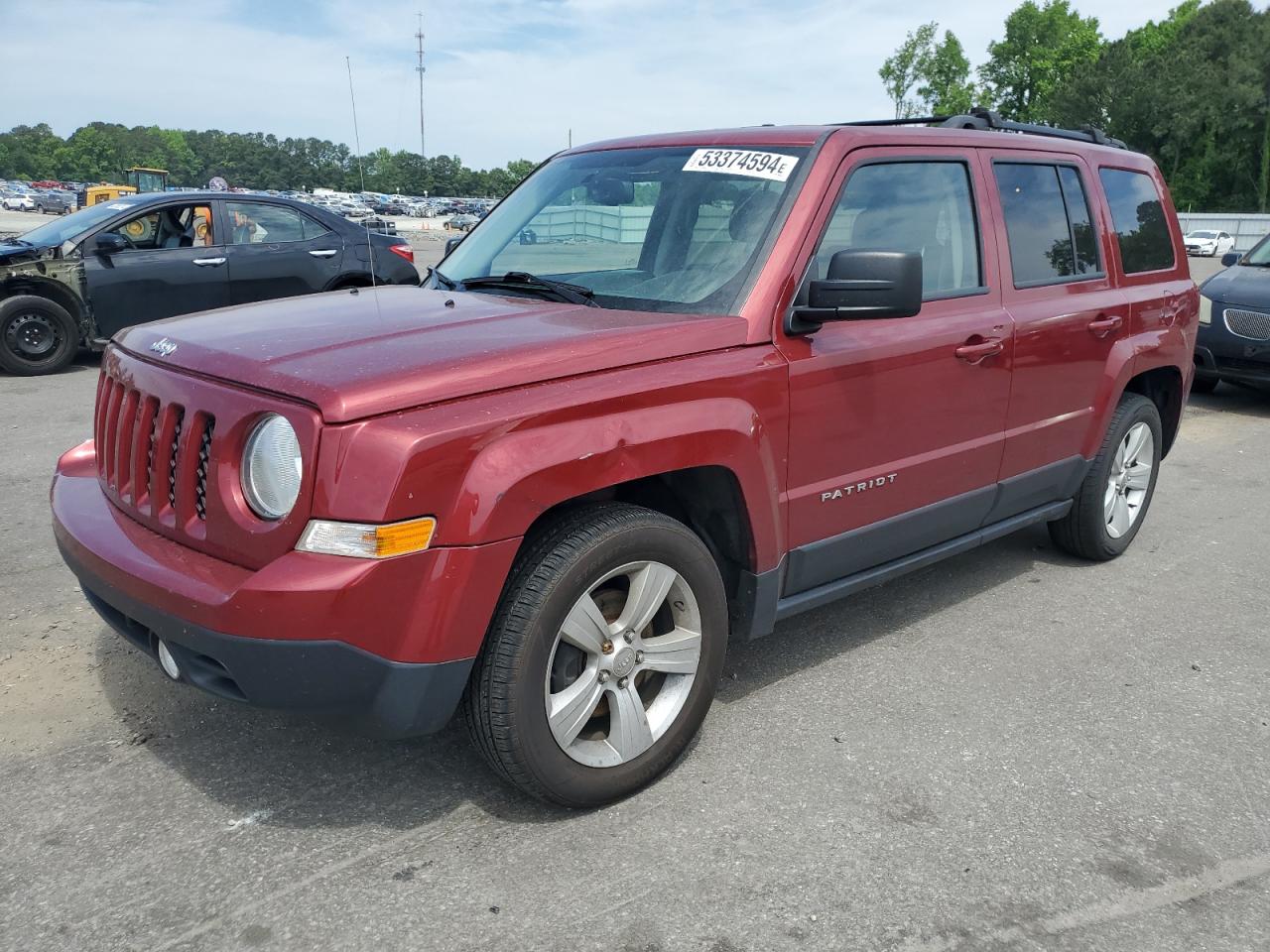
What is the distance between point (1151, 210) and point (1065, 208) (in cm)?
96

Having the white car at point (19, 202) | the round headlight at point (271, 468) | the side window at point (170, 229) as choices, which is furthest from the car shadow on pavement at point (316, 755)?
the white car at point (19, 202)

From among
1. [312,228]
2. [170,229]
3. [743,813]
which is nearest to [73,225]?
[170,229]

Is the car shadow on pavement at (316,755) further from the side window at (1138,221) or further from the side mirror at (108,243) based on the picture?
the side mirror at (108,243)

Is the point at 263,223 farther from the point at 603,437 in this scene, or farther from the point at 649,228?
the point at 603,437

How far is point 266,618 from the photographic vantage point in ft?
7.75

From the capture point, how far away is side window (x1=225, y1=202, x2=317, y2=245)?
32.2ft

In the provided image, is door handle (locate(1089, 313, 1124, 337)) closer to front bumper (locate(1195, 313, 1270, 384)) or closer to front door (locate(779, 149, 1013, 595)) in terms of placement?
front door (locate(779, 149, 1013, 595))

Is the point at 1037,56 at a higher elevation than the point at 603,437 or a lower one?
higher

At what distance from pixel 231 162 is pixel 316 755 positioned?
99023 millimetres

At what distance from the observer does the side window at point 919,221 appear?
3.44 m

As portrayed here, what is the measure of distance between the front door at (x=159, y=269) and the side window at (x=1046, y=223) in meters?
7.48

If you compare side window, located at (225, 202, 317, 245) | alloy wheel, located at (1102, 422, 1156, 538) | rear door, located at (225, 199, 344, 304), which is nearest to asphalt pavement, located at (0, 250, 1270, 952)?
alloy wheel, located at (1102, 422, 1156, 538)

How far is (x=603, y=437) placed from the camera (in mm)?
2662

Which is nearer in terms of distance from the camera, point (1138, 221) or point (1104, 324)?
point (1104, 324)
